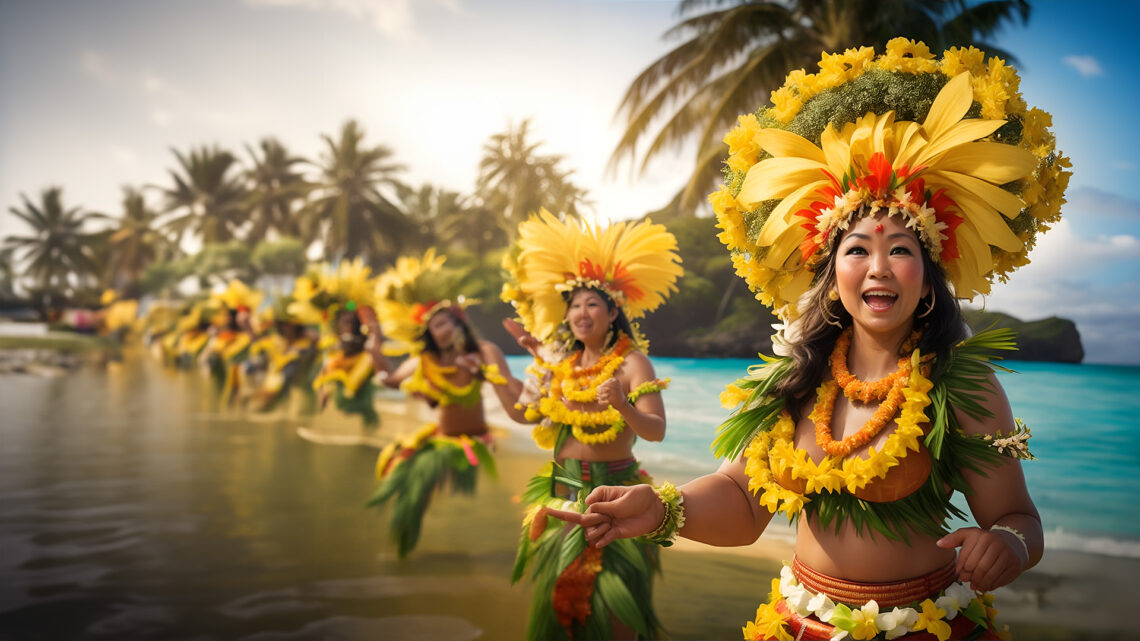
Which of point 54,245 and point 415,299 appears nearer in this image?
point 415,299

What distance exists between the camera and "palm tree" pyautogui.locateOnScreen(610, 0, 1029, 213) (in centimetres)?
333

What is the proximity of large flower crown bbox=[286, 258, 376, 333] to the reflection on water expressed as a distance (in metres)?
1.28

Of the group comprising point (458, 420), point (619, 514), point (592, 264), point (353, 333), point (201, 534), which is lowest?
point (201, 534)

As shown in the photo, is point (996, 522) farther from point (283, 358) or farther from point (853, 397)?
point (283, 358)

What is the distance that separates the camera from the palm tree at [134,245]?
623 cm

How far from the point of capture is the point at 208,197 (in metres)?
6.27

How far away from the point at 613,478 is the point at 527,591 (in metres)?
1.27

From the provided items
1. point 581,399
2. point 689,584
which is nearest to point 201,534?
point 689,584

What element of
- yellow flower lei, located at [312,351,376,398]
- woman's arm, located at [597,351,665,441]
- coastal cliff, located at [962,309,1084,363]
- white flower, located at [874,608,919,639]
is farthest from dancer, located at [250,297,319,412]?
white flower, located at [874,608,919,639]

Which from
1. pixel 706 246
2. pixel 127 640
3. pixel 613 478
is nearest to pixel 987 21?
pixel 706 246

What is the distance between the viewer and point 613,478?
2.41m

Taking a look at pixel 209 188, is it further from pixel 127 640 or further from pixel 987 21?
pixel 987 21

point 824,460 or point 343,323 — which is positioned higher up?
point 343,323

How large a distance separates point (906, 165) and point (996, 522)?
555 millimetres
